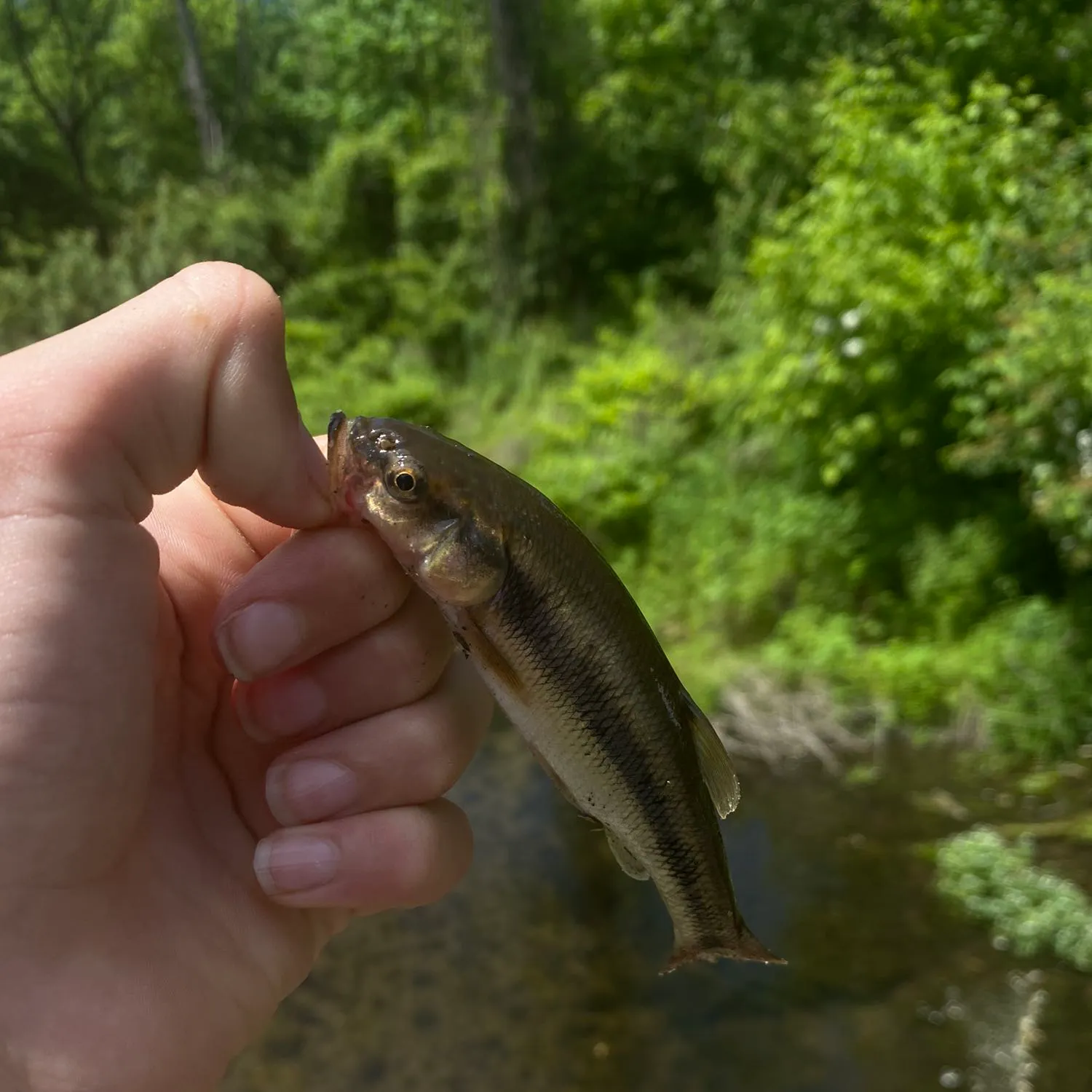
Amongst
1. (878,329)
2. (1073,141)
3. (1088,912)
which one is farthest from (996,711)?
(1073,141)

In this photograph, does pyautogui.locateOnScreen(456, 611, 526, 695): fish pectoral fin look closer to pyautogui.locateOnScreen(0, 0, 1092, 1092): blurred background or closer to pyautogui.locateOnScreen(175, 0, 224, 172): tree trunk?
pyautogui.locateOnScreen(0, 0, 1092, 1092): blurred background

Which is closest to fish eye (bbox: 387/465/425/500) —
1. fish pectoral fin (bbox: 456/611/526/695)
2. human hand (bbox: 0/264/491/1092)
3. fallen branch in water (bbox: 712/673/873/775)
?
human hand (bbox: 0/264/491/1092)

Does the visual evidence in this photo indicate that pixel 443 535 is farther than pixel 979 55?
No

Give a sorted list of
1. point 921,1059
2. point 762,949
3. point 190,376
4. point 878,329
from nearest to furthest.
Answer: point 190,376 → point 762,949 → point 921,1059 → point 878,329

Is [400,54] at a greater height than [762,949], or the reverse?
[400,54]

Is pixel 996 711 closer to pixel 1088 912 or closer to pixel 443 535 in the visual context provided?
pixel 1088 912

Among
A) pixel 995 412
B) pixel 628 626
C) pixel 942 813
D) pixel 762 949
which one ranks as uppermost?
pixel 628 626

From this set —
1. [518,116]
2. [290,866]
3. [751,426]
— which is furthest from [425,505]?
[518,116]
